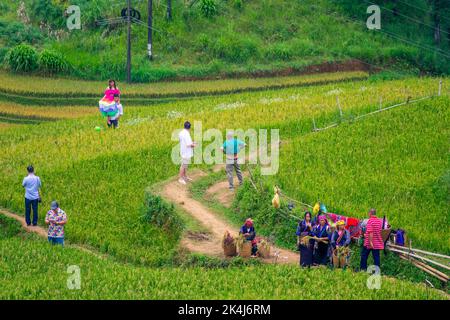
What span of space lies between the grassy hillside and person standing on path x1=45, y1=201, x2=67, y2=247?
72.5ft

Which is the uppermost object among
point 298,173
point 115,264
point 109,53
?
point 109,53

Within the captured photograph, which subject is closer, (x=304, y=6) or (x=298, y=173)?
(x=298, y=173)

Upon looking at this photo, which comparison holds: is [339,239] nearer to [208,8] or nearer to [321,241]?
[321,241]

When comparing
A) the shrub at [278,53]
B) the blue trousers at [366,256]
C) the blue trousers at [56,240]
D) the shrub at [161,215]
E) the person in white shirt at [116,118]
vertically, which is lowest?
the blue trousers at [366,256]

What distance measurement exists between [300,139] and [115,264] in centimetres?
1114

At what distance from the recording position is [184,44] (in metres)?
56.5

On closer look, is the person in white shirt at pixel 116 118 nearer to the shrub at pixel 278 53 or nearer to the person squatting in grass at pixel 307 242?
the person squatting in grass at pixel 307 242

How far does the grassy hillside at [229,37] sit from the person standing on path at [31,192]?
20200 millimetres

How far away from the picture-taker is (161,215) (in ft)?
112

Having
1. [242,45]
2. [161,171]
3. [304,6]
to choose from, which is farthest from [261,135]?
[304,6]

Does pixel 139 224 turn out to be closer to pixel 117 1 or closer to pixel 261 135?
pixel 261 135

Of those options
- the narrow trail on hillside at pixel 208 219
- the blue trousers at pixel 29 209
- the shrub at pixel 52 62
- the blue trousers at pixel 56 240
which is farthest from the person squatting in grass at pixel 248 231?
the shrub at pixel 52 62

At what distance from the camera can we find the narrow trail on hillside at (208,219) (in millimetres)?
31047

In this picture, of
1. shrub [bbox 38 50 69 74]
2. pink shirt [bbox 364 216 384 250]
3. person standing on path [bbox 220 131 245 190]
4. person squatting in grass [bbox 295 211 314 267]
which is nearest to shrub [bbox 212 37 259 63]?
shrub [bbox 38 50 69 74]
